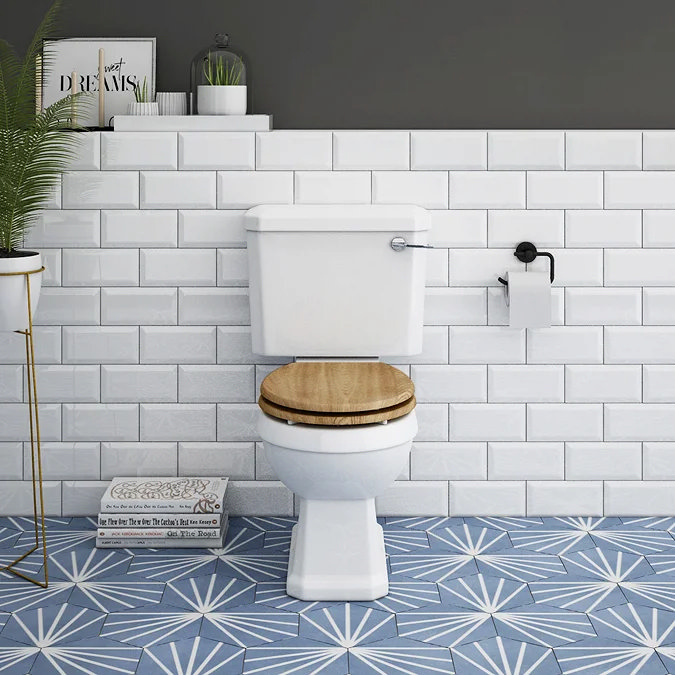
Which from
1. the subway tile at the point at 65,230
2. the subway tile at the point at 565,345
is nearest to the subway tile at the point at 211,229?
the subway tile at the point at 65,230

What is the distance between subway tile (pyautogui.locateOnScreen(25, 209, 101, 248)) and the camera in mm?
3053

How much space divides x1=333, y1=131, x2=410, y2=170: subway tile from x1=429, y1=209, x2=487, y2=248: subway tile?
20cm

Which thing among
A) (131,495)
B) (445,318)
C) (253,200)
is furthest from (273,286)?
(131,495)

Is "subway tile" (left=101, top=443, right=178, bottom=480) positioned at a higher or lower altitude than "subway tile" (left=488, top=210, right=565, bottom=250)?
lower

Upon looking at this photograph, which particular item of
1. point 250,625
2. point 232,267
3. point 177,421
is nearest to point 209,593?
point 250,625

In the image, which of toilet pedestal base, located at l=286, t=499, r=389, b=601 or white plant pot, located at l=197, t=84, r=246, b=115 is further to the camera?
white plant pot, located at l=197, t=84, r=246, b=115

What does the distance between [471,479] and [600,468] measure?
412 mm

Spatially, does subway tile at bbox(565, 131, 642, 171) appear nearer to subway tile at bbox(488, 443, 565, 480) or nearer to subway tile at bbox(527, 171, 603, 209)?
subway tile at bbox(527, 171, 603, 209)

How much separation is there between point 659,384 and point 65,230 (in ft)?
6.28

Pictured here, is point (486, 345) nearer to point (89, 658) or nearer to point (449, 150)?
point (449, 150)

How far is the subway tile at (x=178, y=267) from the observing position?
307 centimetres

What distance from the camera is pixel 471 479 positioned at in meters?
3.17

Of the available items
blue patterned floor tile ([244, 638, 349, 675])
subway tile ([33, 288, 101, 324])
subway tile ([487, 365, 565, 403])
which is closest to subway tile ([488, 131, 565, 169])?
subway tile ([487, 365, 565, 403])

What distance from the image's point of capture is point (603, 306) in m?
3.10
